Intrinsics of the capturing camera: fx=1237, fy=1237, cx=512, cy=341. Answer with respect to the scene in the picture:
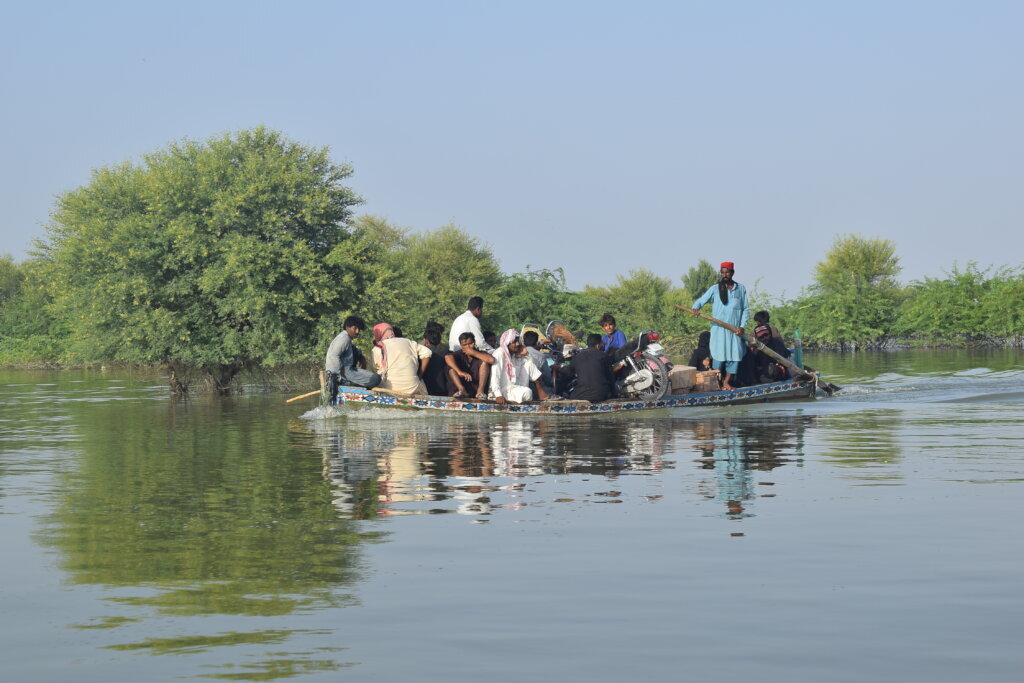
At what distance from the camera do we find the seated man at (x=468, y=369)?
20672 mm

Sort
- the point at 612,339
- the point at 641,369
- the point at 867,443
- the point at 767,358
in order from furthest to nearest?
1. the point at 767,358
2. the point at 612,339
3. the point at 641,369
4. the point at 867,443

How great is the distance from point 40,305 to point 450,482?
A: 7340 centimetres

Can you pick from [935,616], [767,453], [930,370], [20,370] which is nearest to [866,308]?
[930,370]

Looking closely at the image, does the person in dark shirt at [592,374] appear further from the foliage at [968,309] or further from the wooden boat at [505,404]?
the foliage at [968,309]

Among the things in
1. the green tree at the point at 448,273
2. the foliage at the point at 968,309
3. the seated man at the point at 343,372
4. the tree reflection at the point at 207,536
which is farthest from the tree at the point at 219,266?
the foliage at the point at 968,309

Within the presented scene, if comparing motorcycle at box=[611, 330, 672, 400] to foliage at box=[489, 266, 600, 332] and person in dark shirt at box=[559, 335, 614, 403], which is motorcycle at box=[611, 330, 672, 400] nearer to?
person in dark shirt at box=[559, 335, 614, 403]

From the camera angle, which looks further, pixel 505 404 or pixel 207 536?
pixel 505 404

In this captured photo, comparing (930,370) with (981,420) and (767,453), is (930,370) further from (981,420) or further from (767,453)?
(767,453)

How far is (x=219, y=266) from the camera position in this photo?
34.3 meters

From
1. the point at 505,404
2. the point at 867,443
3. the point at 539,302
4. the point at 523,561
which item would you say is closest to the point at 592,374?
the point at 505,404

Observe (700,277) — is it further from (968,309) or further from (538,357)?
(538,357)

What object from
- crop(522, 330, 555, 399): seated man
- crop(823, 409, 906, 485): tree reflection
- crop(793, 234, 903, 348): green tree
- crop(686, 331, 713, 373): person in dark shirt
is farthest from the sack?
crop(793, 234, 903, 348): green tree

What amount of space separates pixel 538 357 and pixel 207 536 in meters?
12.1

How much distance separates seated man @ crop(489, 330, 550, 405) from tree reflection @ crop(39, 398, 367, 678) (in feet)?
14.5
